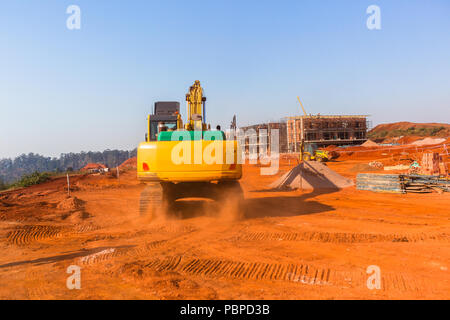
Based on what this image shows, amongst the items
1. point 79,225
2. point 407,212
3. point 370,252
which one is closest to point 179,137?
point 79,225

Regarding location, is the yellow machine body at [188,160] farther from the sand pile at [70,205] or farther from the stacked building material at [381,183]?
the stacked building material at [381,183]

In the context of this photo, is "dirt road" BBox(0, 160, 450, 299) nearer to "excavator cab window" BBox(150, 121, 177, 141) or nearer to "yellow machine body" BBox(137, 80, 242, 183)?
"yellow machine body" BBox(137, 80, 242, 183)

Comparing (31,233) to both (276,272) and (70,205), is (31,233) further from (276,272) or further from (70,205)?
(276,272)

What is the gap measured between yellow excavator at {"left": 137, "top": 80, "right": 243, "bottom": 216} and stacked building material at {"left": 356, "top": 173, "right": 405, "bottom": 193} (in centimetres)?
729

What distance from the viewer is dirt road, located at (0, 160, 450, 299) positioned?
3.95 meters

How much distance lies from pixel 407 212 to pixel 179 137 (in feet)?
21.1

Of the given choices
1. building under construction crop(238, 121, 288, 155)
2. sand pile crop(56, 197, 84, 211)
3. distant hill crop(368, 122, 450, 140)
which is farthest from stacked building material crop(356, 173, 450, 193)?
distant hill crop(368, 122, 450, 140)

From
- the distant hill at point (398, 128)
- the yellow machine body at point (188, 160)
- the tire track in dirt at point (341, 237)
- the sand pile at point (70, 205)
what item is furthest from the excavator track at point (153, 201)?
the distant hill at point (398, 128)

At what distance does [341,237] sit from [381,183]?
326 inches

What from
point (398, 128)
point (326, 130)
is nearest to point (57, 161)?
point (326, 130)

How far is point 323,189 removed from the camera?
49.2 ft

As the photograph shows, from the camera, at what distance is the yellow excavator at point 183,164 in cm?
773

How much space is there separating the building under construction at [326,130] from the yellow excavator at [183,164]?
41.1 meters

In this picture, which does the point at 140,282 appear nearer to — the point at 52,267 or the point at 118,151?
the point at 52,267
